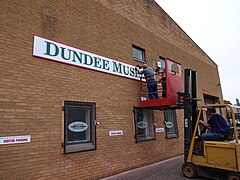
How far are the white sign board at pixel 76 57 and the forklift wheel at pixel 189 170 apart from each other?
149 inches

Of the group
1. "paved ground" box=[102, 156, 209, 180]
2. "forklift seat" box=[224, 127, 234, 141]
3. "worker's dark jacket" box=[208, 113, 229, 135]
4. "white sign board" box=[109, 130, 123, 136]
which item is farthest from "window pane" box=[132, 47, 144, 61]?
"forklift seat" box=[224, 127, 234, 141]

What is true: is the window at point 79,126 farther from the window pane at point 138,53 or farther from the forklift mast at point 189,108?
the window pane at point 138,53

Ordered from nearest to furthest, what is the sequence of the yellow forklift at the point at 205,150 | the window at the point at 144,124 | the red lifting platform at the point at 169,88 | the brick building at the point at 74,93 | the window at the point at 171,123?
the brick building at the point at 74,93
the yellow forklift at the point at 205,150
the red lifting platform at the point at 169,88
the window at the point at 144,124
the window at the point at 171,123

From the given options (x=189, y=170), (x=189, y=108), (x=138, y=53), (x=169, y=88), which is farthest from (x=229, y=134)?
(x=138, y=53)

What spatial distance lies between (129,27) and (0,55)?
18.0 ft

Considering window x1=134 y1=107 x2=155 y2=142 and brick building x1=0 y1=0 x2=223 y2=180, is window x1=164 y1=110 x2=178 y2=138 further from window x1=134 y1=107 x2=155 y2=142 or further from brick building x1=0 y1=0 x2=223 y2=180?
window x1=134 y1=107 x2=155 y2=142

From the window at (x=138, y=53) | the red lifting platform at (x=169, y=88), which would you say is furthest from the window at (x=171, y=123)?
the window at (x=138, y=53)

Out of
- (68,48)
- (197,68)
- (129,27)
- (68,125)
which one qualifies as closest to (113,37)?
(129,27)

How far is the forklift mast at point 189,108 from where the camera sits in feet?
19.9

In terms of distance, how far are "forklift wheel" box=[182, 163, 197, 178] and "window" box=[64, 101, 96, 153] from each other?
2.84m

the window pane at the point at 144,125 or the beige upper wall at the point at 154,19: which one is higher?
the beige upper wall at the point at 154,19

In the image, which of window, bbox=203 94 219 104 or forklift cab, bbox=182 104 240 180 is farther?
window, bbox=203 94 219 104

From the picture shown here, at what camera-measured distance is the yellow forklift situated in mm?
4949

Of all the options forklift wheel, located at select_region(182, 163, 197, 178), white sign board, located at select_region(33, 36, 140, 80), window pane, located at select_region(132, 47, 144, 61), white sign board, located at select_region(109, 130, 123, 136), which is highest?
window pane, located at select_region(132, 47, 144, 61)
